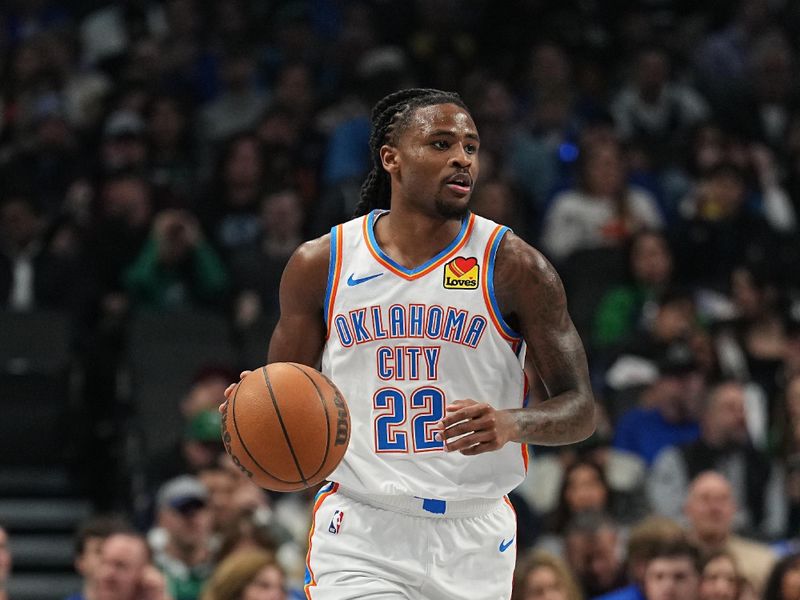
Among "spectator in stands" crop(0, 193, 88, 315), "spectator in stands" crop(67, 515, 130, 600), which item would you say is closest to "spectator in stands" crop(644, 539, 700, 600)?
"spectator in stands" crop(67, 515, 130, 600)

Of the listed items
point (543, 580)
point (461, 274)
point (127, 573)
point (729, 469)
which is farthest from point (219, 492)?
point (461, 274)

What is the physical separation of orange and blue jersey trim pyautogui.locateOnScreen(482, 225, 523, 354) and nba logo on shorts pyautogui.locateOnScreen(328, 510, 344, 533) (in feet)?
2.26

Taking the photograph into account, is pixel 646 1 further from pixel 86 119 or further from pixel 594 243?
pixel 86 119

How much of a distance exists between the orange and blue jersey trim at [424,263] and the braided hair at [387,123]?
32cm

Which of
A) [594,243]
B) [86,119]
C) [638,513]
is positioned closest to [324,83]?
[86,119]

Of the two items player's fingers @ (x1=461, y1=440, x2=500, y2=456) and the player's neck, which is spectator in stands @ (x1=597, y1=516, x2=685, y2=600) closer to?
the player's neck

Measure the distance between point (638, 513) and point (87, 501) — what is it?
3.38 metres

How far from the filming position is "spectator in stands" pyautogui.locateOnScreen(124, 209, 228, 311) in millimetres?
9648

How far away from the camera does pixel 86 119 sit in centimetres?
1147

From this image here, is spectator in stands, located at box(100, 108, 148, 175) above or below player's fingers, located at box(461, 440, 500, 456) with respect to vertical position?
above

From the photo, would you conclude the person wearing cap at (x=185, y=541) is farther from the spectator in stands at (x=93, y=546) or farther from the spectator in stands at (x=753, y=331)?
the spectator in stands at (x=753, y=331)

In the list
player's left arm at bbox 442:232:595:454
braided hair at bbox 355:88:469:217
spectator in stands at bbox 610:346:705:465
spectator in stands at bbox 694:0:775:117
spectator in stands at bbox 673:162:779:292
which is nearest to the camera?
player's left arm at bbox 442:232:595:454

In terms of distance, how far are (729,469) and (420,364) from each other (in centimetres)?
469

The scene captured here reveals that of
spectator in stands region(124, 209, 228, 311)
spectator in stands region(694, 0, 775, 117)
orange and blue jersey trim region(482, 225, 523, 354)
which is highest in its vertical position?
spectator in stands region(694, 0, 775, 117)
